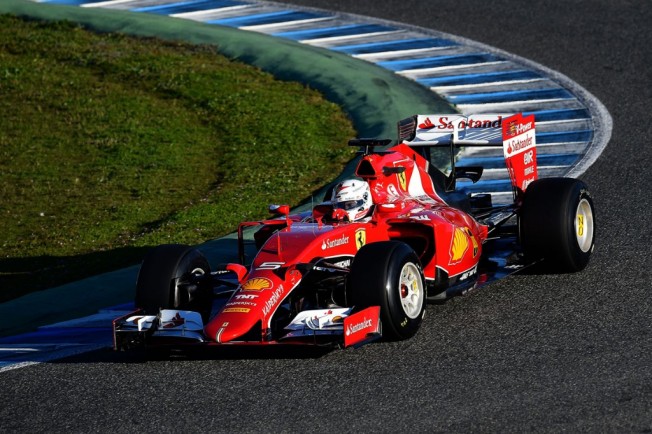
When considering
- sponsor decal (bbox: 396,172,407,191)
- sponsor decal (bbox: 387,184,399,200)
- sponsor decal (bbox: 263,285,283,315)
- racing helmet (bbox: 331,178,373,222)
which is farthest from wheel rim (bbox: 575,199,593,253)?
sponsor decal (bbox: 263,285,283,315)

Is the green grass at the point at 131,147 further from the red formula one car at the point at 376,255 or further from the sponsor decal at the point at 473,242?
the sponsor decal at the point at 473,242

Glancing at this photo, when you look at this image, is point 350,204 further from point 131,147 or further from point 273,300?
point 131,147

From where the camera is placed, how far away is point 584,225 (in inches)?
429

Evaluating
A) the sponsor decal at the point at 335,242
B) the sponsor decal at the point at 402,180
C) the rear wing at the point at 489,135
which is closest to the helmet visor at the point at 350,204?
the sponsor decal at the point at 335,242

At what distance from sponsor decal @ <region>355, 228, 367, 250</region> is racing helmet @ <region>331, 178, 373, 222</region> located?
177 millimetres

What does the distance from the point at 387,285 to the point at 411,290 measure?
20.4 inches

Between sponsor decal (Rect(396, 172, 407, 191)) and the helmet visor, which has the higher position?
sponsor decal (Rect(396, 172, 407, 191))

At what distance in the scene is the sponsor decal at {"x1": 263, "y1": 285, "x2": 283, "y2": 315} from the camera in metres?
8.87

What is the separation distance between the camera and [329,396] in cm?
809

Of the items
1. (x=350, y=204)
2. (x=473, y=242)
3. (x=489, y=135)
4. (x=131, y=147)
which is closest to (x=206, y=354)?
(x=350, y=204)

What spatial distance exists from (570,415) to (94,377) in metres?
3.62

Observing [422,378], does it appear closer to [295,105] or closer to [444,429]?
[444,429]

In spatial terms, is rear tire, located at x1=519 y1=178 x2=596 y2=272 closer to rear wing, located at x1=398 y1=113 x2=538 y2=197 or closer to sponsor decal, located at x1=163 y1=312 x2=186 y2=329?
rear wing, located at x1=398 y1=113 x2=538 y2=197

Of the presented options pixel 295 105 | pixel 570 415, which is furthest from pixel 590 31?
pixel 570 415
